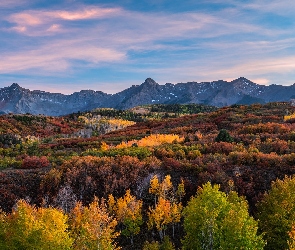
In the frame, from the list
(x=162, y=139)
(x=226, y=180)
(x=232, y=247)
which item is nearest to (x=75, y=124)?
(x=162, y=139)

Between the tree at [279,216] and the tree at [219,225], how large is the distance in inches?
83.1

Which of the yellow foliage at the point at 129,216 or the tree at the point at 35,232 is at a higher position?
the tree at the point at 35,232

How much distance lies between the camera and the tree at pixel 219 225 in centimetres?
1936

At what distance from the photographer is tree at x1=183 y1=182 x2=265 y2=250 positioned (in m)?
19.4

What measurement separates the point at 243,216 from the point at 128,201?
1064 centimetres

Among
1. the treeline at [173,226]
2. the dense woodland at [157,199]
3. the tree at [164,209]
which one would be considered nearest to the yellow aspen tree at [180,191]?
Result: the tree at [164,209]

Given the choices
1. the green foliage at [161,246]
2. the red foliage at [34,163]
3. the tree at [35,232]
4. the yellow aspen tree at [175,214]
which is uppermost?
the red foliage at [34,163]

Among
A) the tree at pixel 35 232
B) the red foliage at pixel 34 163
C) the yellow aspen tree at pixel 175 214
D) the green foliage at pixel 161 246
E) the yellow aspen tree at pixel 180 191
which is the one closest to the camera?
the tree at pixel 35 232

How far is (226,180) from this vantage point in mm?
30562

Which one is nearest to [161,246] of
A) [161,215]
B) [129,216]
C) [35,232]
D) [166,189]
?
[161,215]

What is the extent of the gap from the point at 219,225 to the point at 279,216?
14.9 ft

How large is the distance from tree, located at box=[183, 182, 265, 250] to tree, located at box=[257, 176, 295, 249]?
211cm

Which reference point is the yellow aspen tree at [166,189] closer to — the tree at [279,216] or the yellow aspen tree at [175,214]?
the yellow aspen tree at [175,214]

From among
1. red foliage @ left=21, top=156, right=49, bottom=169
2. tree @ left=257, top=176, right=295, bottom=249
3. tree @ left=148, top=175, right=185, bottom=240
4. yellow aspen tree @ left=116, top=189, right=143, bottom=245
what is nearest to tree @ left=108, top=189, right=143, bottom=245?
yellow aspen tree @ left=116, top=189, right=143, bottom=245
